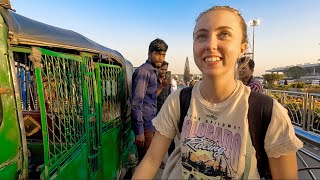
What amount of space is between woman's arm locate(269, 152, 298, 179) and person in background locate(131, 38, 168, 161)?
9.13ft

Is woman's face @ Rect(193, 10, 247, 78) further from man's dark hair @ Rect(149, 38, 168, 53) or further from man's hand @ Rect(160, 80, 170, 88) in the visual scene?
man's hand @ Rect(160, 80, 170, 88)

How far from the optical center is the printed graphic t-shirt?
43.0 inches

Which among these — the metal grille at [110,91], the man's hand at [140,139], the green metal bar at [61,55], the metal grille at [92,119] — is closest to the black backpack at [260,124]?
the green metal bar at [61,55]

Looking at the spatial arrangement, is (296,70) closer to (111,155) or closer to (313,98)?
(313,98)

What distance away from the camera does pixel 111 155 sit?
3814 millimetres

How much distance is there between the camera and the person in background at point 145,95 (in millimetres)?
3781

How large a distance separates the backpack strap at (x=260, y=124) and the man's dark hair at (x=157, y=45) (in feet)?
10.1

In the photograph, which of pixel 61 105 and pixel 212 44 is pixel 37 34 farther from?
pixel 212 44

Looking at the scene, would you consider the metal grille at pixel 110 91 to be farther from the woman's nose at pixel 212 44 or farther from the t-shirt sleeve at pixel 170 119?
the woman's nose at pixel 212 44

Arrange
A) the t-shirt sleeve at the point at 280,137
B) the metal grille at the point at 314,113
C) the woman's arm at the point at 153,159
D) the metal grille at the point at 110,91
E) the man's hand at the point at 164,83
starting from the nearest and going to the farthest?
the t-shirt sleeve at the point at 280,137 → the woman's arm at the point at 153,159 → the metal grille at the point at 110,91 → the man's hand at the point at 164,83 → the metal grille at the point at 314,113

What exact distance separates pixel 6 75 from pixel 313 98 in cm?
779

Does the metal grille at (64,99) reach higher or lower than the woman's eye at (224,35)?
lower

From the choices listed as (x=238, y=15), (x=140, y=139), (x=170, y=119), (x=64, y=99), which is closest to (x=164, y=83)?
(x=140, y=139)

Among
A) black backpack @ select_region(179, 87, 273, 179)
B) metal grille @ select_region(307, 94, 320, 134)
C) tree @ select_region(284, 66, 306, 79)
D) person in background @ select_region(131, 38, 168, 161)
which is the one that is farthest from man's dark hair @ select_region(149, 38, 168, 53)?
tree @ select_region(284, 66, 306, 79)
